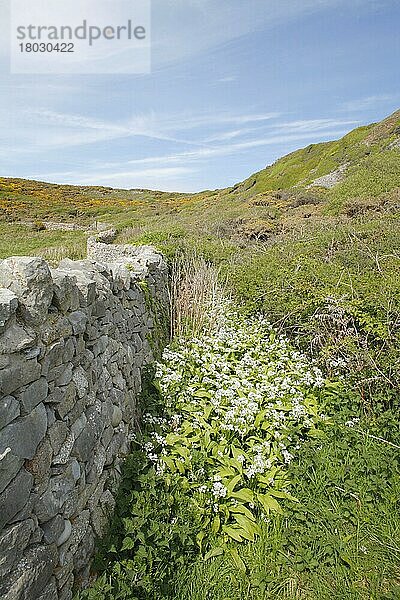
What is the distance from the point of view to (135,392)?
429 centimetres

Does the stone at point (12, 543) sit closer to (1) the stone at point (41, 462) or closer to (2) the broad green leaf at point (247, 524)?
(1) the stone at point (41, 462)

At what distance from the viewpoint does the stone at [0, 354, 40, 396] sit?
191 cm

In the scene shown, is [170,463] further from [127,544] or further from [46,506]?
[46,506]

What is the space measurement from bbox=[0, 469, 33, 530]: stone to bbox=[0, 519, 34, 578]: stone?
52 mm

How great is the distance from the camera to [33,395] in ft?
7.07

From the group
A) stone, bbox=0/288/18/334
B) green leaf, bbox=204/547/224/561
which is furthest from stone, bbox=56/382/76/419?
green leaf, bbox=204/547/224/561

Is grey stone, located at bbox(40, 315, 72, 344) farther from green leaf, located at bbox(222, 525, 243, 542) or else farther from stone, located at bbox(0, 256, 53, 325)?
green leaf, located at bbox(222, 525, 243, 542)

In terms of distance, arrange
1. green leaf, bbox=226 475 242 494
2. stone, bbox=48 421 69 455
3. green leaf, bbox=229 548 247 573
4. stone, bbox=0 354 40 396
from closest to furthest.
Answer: stone, bbox=0 354 40 396, stone, bbox=48 421 69 455, green leaf, bbox=229 548 247 573, green leaf, bbox=226 475 242 494

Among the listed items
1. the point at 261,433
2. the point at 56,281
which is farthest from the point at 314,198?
the point at 56,281

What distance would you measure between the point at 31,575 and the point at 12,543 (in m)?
0.23

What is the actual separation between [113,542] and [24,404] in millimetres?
1214

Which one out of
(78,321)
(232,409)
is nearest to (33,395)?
(78,321)

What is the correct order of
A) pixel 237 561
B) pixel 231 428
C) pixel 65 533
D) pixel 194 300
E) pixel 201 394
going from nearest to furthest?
1. pixel 65 533
2. pixel 237 561
3. pixel 231 428
4. pixel 201 394
5. pixel 194 300

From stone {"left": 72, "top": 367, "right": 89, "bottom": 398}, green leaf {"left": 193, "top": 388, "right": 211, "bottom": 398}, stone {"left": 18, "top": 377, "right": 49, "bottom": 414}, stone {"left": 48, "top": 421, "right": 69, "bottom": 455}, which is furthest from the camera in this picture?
green leaf {"left": 193, "top": 388, "right": 211, "bottom": 398}
